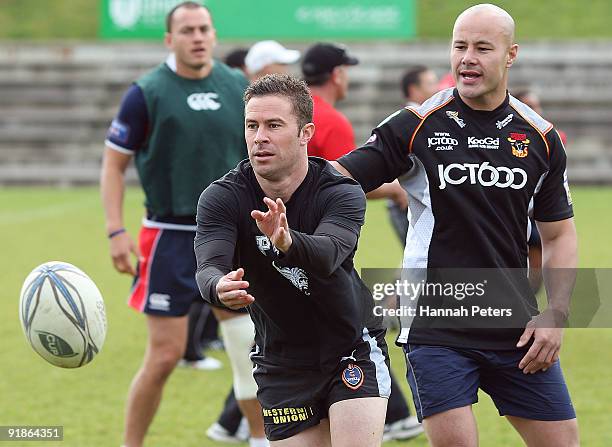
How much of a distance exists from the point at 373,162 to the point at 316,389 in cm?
101

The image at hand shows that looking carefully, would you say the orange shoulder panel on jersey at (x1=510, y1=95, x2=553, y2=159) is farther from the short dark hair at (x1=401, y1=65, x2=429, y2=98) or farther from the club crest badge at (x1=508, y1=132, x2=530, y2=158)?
the short dark hair at (x1=401, y1=65, x2=429, y2=98)

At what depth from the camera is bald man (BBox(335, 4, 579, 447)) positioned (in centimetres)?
461

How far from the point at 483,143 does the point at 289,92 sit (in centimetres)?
91

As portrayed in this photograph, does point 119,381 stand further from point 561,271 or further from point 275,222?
point 275,222

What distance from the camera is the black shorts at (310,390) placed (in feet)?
14.4

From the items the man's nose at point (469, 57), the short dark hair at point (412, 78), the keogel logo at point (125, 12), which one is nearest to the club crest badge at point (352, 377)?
the man's nose at point (469, 57)

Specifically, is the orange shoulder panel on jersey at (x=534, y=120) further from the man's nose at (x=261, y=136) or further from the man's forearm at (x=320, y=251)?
the man's nose at (x=261, y=136)

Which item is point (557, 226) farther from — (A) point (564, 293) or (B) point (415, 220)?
(B) point (415, 220)

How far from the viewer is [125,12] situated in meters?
22.6

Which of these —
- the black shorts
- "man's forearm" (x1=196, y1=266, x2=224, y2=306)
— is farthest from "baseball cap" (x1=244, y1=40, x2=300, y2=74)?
"man's forearm" (x1=196, y1=266, x2=224, y2=306)

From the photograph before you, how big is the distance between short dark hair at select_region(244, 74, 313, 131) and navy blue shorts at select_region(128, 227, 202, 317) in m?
2.21

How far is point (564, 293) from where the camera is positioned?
4723 millimetres

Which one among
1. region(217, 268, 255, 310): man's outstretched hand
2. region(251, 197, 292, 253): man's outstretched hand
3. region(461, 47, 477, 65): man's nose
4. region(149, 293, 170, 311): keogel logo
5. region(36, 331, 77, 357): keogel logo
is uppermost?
region(461, 47, 477, 65): man's nose

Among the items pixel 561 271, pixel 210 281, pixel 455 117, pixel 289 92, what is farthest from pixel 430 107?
pixel 210 281
